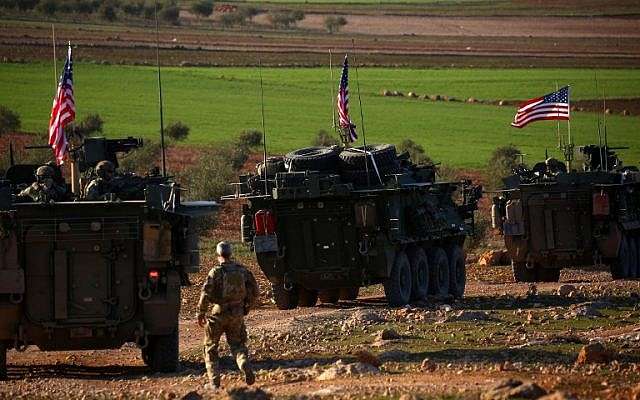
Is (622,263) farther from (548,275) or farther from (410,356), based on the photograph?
(410,356)

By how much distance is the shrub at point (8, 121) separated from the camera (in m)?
57.6

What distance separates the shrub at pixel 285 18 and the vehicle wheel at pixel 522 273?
76.9m

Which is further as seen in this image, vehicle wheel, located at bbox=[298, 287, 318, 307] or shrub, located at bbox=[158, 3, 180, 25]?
shrub, located at bbox=[158, 3, 180, 25]

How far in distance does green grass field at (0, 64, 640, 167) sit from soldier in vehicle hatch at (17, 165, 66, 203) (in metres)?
37.2

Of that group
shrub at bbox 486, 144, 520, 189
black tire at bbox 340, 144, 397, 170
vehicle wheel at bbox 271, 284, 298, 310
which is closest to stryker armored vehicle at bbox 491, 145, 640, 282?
black tire at bbox 340, 144, 397, 170

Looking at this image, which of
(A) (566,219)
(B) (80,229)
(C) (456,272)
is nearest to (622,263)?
(A) (566,219)

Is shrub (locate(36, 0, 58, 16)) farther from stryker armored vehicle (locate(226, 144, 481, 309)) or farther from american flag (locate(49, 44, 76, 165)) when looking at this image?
american flag (locate(49, 44, 76, 165))

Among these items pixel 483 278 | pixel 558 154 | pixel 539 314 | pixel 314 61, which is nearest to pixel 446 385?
pixel 539 314

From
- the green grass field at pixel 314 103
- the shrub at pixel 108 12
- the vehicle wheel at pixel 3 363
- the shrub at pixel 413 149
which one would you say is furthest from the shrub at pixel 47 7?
the vehicle wheel at pixel 3 363

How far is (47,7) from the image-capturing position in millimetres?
105312

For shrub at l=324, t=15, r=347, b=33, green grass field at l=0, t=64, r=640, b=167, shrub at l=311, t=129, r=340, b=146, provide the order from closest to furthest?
shrub at l=311, t=129, r=340, b=146 → green grass field at l=0, t=64, r=640, b=167 → shrub at l=324, t=15, r=347, b=33

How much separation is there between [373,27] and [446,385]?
95743 mm

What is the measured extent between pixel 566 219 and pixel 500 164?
22.0 m

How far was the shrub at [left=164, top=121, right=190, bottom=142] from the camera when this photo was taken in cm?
6043
